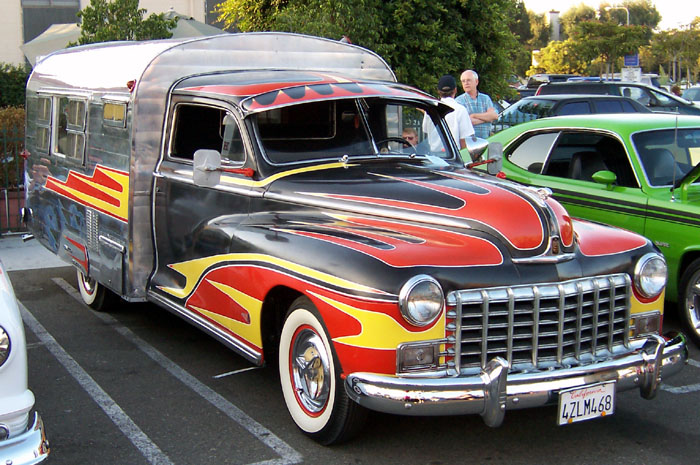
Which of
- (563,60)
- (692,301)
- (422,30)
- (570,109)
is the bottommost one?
(692,301)

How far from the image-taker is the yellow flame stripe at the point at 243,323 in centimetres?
491

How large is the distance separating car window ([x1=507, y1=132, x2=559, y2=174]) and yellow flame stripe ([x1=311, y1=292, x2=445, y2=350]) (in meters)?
4.13

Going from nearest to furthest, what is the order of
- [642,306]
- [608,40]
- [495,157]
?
[642,306]
[495,157]
[608,40]

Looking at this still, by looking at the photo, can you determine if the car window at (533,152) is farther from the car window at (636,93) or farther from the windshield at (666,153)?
the car window at (636,93)

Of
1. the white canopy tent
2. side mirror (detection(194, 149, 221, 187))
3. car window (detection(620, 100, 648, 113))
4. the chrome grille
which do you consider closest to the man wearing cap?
side mirror (detection(194, 149, 221, 187))

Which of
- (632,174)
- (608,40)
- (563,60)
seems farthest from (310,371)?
(563,60)

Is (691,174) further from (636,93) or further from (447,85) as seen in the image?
(636,93)

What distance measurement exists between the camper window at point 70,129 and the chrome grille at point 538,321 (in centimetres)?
431

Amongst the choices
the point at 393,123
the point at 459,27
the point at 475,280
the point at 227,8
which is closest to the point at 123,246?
the point at 393,123

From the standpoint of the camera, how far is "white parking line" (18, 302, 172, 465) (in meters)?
4.56

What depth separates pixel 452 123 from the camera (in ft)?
27.6

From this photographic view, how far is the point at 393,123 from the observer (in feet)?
19.3

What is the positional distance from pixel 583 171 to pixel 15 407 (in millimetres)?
5417

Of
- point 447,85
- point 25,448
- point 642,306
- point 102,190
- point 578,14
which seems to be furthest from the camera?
point 578,14
